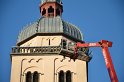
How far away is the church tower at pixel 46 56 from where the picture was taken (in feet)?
135

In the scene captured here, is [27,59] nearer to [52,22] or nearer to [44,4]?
[52,22]

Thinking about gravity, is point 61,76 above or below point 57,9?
below

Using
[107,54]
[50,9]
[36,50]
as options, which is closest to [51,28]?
[36,50]

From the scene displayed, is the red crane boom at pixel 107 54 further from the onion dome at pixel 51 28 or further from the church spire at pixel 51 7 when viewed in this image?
the church spire at pixel 51 7

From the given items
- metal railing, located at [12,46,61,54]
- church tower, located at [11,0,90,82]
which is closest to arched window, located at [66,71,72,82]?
church tower, located at [11,0,90,82]

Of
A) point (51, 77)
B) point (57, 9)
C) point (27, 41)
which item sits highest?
point (57, 9)

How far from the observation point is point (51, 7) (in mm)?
48500

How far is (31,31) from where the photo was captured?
44.7 metres

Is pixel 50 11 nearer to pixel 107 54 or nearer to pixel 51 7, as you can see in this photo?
pixel 51 7

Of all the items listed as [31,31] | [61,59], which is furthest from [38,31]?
[61,59]

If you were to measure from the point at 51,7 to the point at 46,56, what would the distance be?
7.87 meters

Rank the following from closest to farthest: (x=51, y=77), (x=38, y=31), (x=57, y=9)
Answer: (x=51, y=77) < (x=38, y=31) < (x=57, y=9)

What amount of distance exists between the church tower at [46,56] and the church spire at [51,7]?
278cm

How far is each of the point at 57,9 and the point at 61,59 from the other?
26.1ft
